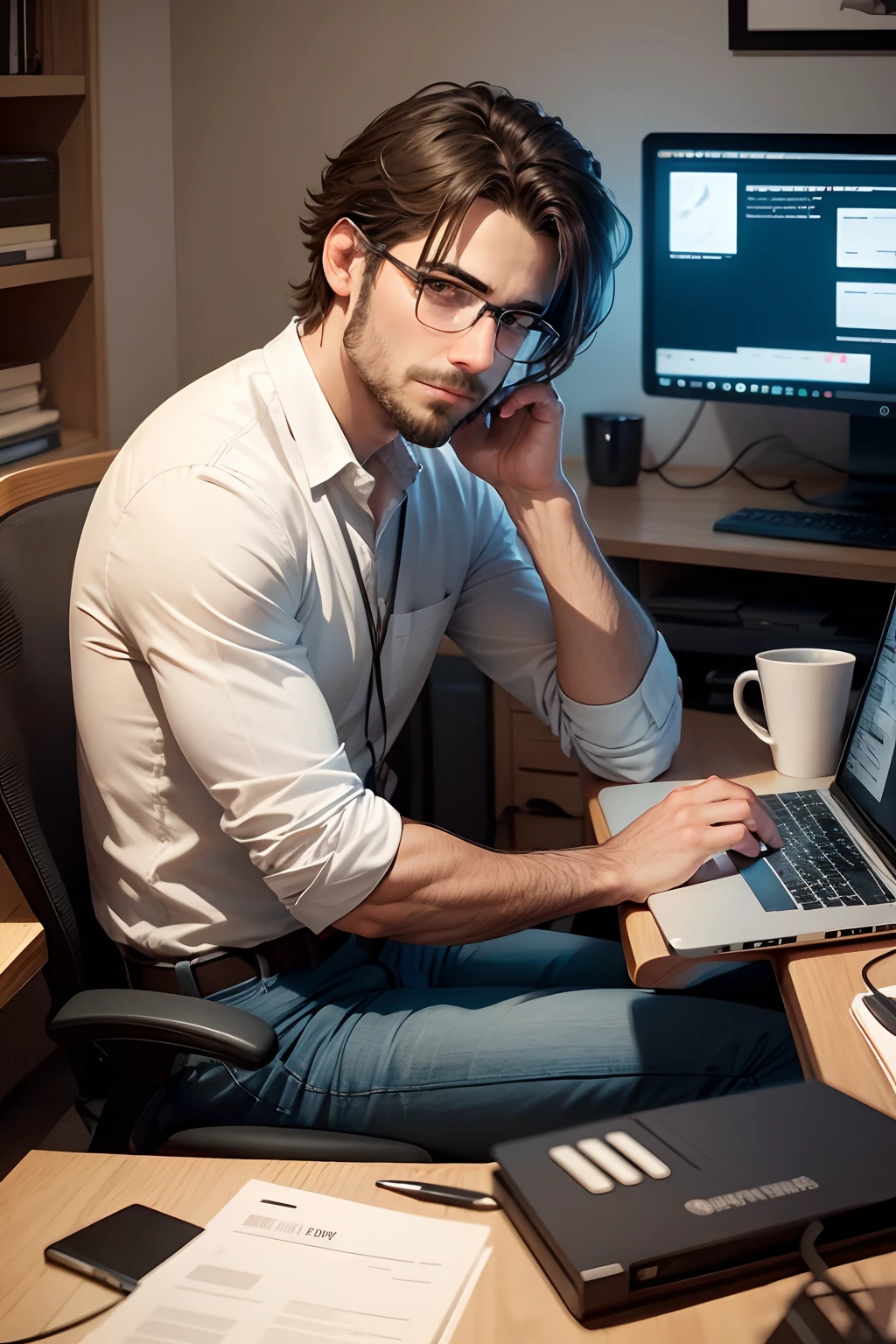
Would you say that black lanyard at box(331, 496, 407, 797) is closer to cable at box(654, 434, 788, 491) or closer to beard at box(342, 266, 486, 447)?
beard at box(342, 266, 486, 447)

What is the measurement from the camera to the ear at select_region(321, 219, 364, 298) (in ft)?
4.34

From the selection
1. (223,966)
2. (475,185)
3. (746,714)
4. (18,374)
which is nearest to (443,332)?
(475,185)

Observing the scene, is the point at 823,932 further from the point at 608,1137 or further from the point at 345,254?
the point at 345,254

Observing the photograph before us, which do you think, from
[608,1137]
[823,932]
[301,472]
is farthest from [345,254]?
[608,1137]

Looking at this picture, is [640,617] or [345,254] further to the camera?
[640,617]

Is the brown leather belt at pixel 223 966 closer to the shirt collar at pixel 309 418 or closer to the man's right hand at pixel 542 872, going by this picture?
the man's right hand at pixel 542 872

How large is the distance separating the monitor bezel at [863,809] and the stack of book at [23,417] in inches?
50.3

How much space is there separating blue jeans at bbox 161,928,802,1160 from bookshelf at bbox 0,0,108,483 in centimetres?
101

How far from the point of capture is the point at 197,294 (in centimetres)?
258

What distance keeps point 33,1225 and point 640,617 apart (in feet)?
3.04

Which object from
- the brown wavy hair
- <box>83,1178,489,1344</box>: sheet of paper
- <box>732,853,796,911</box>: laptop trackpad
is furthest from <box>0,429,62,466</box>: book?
<box>83,1178,489,1344</box>: sheet of paper

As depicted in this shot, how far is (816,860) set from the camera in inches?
45.6

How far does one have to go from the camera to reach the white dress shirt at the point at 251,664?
3.63 feet

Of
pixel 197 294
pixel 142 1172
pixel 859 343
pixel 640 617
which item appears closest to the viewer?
pixel 142 1172
